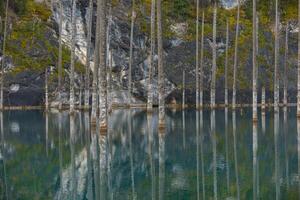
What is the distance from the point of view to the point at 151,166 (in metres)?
17.1

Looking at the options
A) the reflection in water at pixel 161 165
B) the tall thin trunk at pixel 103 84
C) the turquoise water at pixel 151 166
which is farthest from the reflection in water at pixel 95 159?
the reflection in water at pixel 161 165

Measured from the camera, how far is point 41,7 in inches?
3007

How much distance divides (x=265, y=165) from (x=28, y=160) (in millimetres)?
8138

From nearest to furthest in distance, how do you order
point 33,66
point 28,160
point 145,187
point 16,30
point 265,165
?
1. point 145,187
2. point 265,165
3. point 28,160
4. point 33,66
5. point 16,30

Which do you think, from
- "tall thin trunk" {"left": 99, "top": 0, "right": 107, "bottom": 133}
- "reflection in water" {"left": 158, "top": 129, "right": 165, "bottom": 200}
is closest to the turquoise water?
"reflection in water" {"left": 158, "top": 129, "right": 165, "bottom": 200}

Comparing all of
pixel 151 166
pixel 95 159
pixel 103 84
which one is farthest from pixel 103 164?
pixel 103 84

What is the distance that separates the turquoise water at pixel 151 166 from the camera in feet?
42.6

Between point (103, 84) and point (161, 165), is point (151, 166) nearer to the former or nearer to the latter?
point (161, 165)

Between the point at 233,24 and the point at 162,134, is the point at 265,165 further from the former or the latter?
the point at 233,24

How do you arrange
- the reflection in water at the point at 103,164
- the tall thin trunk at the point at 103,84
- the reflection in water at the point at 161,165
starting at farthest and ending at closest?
1. the tall thin trunk at the point at 103,84
2. the reflection in water at the point at 161,165
3. the reflection in water at the point at 103,164

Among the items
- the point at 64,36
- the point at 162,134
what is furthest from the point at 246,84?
the point at 162,134

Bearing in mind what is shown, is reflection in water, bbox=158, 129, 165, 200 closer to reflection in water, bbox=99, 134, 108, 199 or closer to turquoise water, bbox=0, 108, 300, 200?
turquoise water, bbox=0, 108, 300, 200

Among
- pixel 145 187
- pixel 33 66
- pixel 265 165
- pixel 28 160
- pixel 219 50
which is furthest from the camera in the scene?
pixel 219 50

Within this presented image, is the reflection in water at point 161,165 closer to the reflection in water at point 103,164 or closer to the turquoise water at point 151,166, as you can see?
the turquoise water at point 151,166
